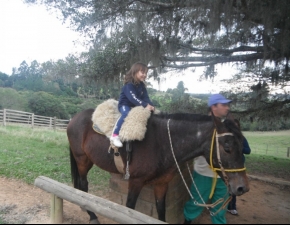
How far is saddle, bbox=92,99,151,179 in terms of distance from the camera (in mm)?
2412

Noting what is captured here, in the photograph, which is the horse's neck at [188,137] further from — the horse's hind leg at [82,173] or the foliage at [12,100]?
the foliage at [12,100]

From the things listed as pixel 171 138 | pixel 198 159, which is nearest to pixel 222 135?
pixel 171 138

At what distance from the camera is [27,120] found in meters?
17.4

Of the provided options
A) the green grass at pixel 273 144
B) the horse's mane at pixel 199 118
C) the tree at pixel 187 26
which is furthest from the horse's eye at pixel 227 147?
the green grass at pixel 273 144

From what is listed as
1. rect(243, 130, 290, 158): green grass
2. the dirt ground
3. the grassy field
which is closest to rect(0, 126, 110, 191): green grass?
the grassy field

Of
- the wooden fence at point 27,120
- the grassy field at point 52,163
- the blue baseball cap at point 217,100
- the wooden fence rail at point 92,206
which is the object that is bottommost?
the wooden fence at point 27,120

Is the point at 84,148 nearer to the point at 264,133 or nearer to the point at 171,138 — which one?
the point at 171,138

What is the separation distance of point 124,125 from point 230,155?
A: 120cm

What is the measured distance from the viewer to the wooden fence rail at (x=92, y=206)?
1.22 metres

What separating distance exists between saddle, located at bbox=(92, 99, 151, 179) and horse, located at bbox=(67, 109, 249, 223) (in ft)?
0.28

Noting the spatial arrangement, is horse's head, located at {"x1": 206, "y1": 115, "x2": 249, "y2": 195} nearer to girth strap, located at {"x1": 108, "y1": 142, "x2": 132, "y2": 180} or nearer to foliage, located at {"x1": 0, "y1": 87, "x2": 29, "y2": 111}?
girth strap, located at {"x1": 108, "y1": 142, "x2": 132, "y2": 180}

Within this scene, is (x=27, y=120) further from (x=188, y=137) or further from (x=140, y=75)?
(x=188, y=137)

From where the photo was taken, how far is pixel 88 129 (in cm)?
323

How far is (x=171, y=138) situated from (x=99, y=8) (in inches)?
136
